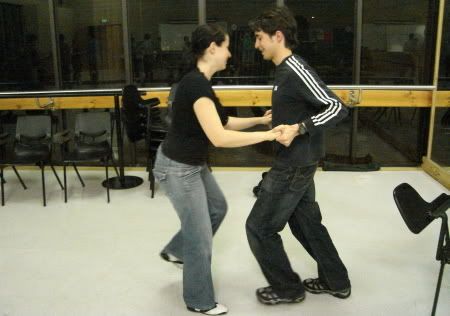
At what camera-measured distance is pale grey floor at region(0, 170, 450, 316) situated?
2600 millimetres

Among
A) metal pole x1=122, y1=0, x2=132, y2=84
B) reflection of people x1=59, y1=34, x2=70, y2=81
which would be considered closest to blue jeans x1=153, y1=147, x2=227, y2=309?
metal pole x1=122, y1=0, x2=132, y2=84

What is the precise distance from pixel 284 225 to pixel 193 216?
1.65 ft

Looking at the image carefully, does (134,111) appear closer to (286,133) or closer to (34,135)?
(34,135)

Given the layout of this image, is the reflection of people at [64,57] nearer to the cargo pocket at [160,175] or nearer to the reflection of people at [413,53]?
the cargo pocket at [160,175]

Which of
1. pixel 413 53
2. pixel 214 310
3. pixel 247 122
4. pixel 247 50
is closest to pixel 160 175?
pixel 247 122

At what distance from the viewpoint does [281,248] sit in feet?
8.19

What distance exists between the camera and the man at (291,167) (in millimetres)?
2250

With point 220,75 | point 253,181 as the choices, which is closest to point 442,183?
point 253,181

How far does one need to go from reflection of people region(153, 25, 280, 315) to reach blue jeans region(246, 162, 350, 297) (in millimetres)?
258

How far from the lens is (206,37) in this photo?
7.24 feet

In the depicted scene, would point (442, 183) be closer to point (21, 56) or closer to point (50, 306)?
point (50, 306)

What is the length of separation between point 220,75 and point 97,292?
347 cm

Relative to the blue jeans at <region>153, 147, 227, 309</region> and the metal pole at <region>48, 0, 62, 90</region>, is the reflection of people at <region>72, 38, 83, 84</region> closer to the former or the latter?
the metal pole at <region>48, 0, 62, 90</region>

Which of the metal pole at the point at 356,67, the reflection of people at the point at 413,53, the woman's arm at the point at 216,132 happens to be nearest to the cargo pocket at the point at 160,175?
the woman's arm at the point at 216,132
